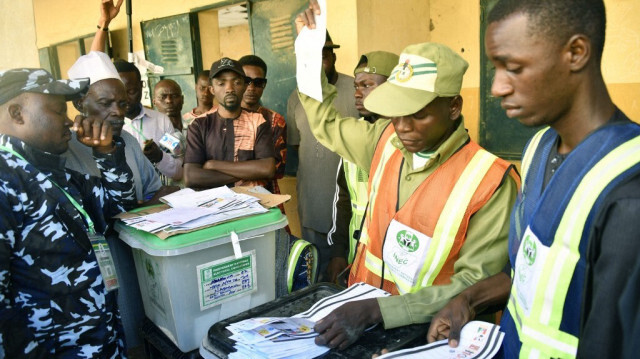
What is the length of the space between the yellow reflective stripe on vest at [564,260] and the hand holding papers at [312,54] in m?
1.14

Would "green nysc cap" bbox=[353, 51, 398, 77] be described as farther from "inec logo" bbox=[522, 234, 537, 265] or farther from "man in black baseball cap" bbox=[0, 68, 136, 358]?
"inec logo" bbox=[522, 234, 537, 265]

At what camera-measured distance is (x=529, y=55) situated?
0.96 metres

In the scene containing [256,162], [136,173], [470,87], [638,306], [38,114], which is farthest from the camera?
[470,87]

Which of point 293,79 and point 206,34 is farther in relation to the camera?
point 206,34

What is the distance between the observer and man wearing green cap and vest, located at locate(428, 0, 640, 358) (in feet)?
2.76

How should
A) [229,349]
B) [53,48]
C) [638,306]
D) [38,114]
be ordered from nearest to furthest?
[638,306] < [229,349] < [38,114] < [53,48]

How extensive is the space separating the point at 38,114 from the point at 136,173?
635 mm

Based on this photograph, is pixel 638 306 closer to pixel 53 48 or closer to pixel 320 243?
pixel 320 243

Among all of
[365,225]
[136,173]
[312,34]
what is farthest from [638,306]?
Answer: [136,173]

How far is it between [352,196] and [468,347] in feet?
4.22

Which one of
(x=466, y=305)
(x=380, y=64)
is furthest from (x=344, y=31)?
(x=466, y=305)

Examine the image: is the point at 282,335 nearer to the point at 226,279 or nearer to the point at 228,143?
the point at 226,279

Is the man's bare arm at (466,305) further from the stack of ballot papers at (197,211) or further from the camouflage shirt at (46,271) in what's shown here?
the camouflage shirt at (46,271)

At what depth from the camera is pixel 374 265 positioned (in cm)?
Result: 173
